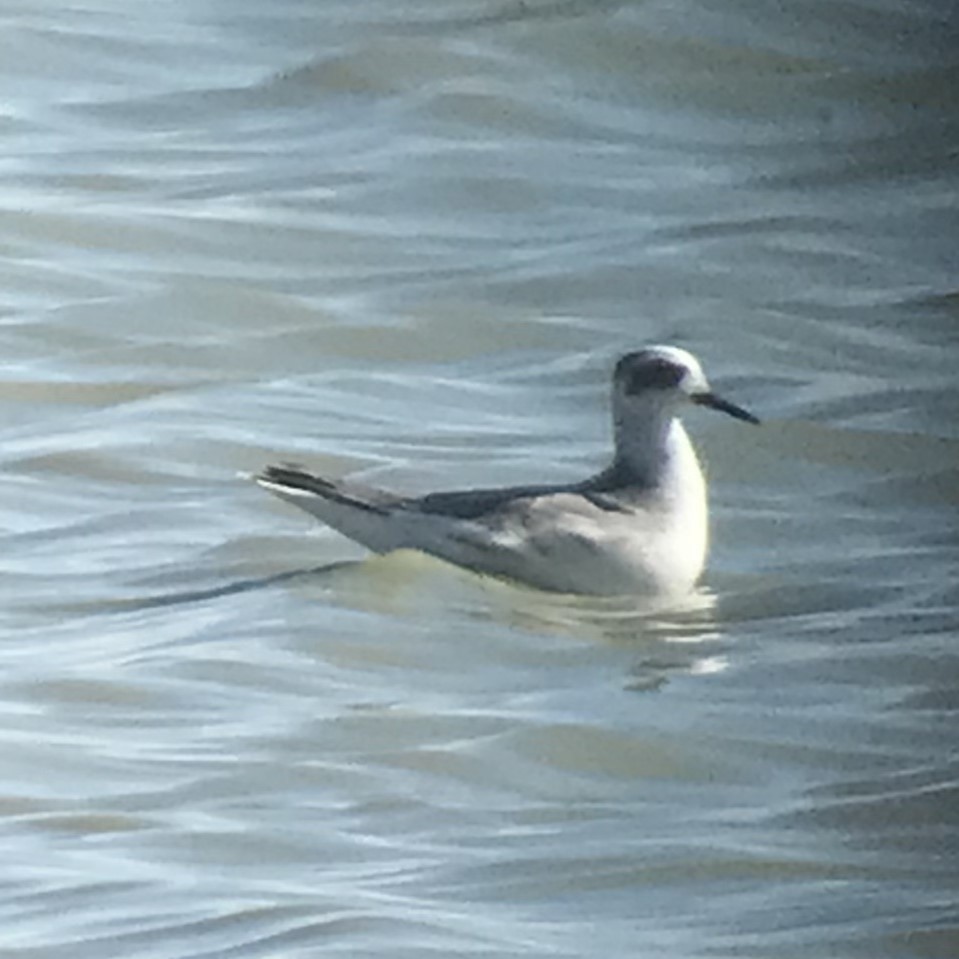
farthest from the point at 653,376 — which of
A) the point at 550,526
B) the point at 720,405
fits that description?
the point at 550,526

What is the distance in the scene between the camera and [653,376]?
952 centimetres

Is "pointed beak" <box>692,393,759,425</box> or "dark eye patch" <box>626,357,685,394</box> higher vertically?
"dark eye patch" <box>626,357,685,394</box>

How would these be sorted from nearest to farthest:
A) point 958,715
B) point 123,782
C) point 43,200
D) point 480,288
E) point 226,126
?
point 123,782, point 958,715, point 480,288, point 43,200, point 226,126

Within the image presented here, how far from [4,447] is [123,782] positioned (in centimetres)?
280

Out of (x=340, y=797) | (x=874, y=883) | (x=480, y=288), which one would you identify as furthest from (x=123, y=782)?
(x=480, y=288)

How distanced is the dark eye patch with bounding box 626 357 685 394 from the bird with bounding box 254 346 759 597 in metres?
0.17

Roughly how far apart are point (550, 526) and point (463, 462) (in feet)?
4.10

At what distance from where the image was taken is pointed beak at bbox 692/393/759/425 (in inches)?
371

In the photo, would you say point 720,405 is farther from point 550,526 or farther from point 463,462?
point 463,462

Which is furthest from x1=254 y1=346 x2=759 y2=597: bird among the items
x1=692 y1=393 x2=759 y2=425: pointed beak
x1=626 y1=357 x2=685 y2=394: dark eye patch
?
x1=626 y1=357 x2=685 y2=394: dark eye patch

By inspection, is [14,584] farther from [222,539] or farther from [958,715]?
[958,715]

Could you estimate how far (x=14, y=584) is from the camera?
9234 millimetres

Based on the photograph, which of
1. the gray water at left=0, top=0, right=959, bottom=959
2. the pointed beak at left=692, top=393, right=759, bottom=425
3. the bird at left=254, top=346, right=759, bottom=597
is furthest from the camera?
the pointed beak at left=692, top=393, right=759, bottom=425

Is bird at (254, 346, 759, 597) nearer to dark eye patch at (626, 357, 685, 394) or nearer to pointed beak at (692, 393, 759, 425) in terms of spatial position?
pointed beak at (692, 393, 759, 425)
